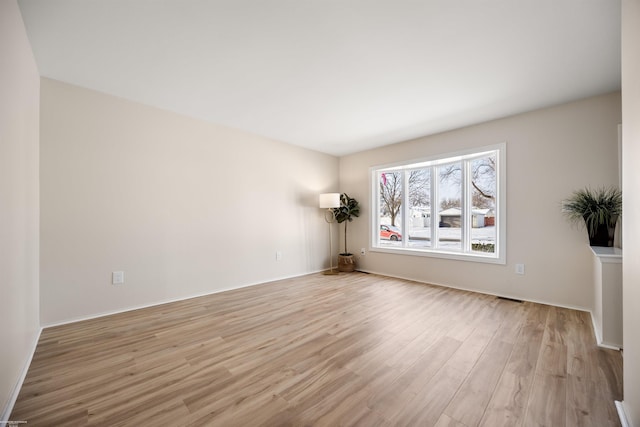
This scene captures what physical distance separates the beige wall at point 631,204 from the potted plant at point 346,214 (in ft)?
12.3

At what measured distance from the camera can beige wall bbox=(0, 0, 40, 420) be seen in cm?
134

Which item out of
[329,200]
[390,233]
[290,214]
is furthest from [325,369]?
[390,233]

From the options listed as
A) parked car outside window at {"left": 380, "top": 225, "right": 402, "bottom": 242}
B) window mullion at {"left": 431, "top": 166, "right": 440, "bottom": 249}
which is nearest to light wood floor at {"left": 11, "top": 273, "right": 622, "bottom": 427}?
window mullion at {"left": 431, "top": 166, "right": 440, "bottom": 249}

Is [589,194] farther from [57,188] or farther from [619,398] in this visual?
[57,188]

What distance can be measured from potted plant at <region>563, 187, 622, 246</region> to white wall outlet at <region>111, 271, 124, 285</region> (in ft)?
16.4

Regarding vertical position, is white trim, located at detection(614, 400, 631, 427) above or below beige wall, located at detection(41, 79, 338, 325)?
below

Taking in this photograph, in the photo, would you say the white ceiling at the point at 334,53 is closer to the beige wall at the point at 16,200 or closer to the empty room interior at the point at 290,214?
the empty room interior at the point at 290,214

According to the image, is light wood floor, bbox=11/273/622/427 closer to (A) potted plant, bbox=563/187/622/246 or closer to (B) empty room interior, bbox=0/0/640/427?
(B) empty room interior, bbox=0/0/640/427

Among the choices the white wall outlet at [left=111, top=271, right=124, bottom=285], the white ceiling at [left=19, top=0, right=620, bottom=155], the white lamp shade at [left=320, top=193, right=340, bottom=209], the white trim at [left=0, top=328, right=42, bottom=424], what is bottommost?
the white trim at [left=0, top=328, right=42, bottom=424]

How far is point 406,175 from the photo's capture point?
459 centimetres

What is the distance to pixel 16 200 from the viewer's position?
1584 mm

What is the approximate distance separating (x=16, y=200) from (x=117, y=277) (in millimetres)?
1469

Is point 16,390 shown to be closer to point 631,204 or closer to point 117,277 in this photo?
point 117,277

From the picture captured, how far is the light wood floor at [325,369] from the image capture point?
4.46 feet
